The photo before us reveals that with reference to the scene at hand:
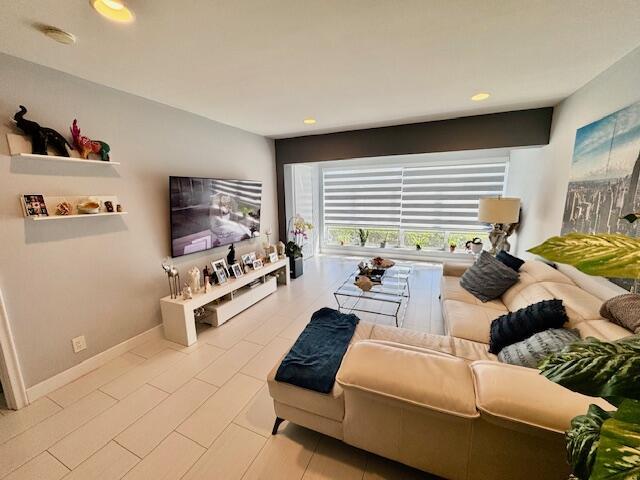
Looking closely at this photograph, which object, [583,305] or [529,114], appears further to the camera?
[529,114]

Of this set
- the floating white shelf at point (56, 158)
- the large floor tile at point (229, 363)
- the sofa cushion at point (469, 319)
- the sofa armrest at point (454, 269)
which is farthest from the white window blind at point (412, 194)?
the floating white shelf at point (56, 158)

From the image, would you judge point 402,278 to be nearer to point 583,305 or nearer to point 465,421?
point 583,305

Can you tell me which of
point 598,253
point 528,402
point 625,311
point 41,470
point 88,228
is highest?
point 598,253

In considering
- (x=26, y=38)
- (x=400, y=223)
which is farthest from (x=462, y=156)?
(x=26, y=38)

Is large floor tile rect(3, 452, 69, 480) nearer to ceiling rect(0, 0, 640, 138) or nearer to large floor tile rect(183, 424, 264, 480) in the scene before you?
large floor tile rect(183, 424, 264, 480)

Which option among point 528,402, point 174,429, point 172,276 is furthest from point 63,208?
point 528,402

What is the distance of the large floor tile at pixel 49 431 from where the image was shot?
1.49 metres

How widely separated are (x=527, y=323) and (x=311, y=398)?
1451mm

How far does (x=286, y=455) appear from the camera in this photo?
58.6 inches

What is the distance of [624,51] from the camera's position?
1.73 meters

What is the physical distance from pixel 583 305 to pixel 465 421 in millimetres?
1386

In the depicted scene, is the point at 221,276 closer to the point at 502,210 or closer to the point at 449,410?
the point at 449,410

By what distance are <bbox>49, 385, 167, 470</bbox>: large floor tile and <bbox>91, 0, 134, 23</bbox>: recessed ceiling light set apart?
2.40m

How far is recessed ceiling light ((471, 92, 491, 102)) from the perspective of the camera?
2449mm
